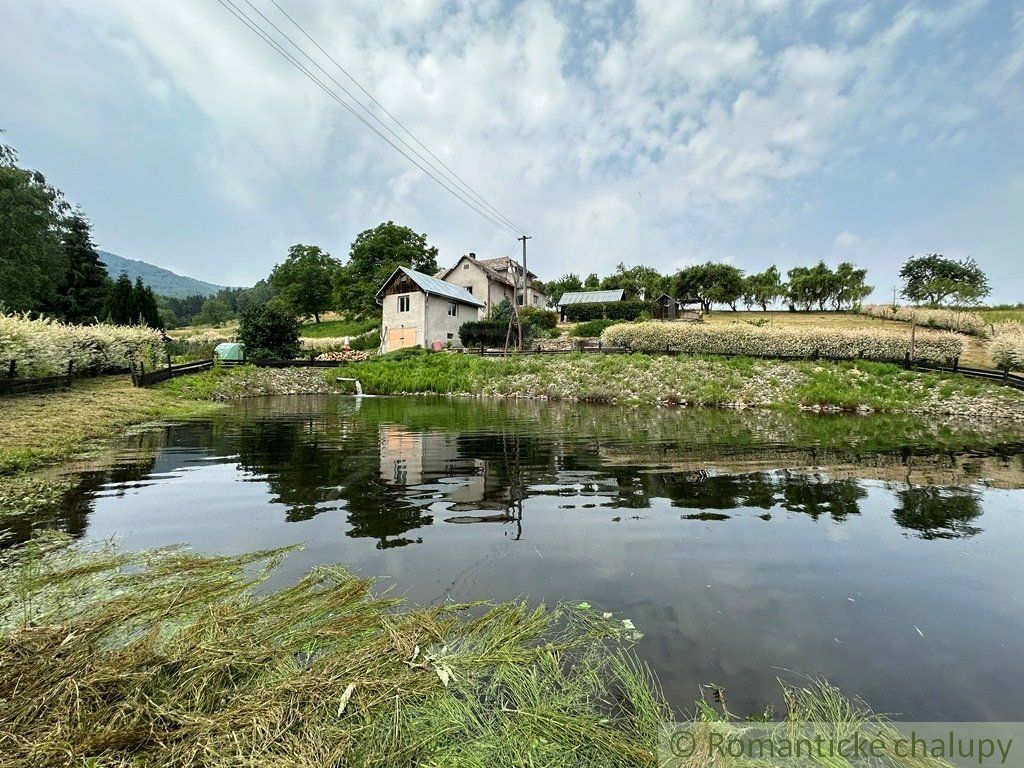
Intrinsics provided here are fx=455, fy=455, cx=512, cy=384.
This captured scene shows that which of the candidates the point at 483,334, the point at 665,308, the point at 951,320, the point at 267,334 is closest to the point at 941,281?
the point at 951,320

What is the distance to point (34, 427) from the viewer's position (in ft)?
39.7

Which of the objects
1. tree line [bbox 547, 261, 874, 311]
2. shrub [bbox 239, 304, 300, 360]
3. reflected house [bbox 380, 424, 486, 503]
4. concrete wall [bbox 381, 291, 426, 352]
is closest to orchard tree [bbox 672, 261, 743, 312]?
tree line [bbox 547, 261, 874, 311]

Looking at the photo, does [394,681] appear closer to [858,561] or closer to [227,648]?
[227,648]

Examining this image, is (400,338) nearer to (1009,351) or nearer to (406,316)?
(406,316)

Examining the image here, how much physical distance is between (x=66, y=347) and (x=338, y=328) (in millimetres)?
47342

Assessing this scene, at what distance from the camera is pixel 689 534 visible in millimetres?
6371

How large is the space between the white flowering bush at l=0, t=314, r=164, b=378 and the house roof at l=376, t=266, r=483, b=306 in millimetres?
21775

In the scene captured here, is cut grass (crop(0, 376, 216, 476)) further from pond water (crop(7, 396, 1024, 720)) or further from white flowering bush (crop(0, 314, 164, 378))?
pond water (crop(7, 396, 1024, 720))

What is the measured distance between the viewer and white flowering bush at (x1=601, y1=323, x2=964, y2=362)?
29094mm

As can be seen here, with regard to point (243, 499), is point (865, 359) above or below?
above

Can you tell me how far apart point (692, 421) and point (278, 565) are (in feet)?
56.9

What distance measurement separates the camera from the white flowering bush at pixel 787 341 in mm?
29094

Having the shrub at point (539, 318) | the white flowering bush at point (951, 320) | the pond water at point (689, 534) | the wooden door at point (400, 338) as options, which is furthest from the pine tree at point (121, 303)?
the white flowering bush at point (951, 320)

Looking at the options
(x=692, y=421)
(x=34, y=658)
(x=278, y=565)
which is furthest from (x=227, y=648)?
(x=692, y=421)
